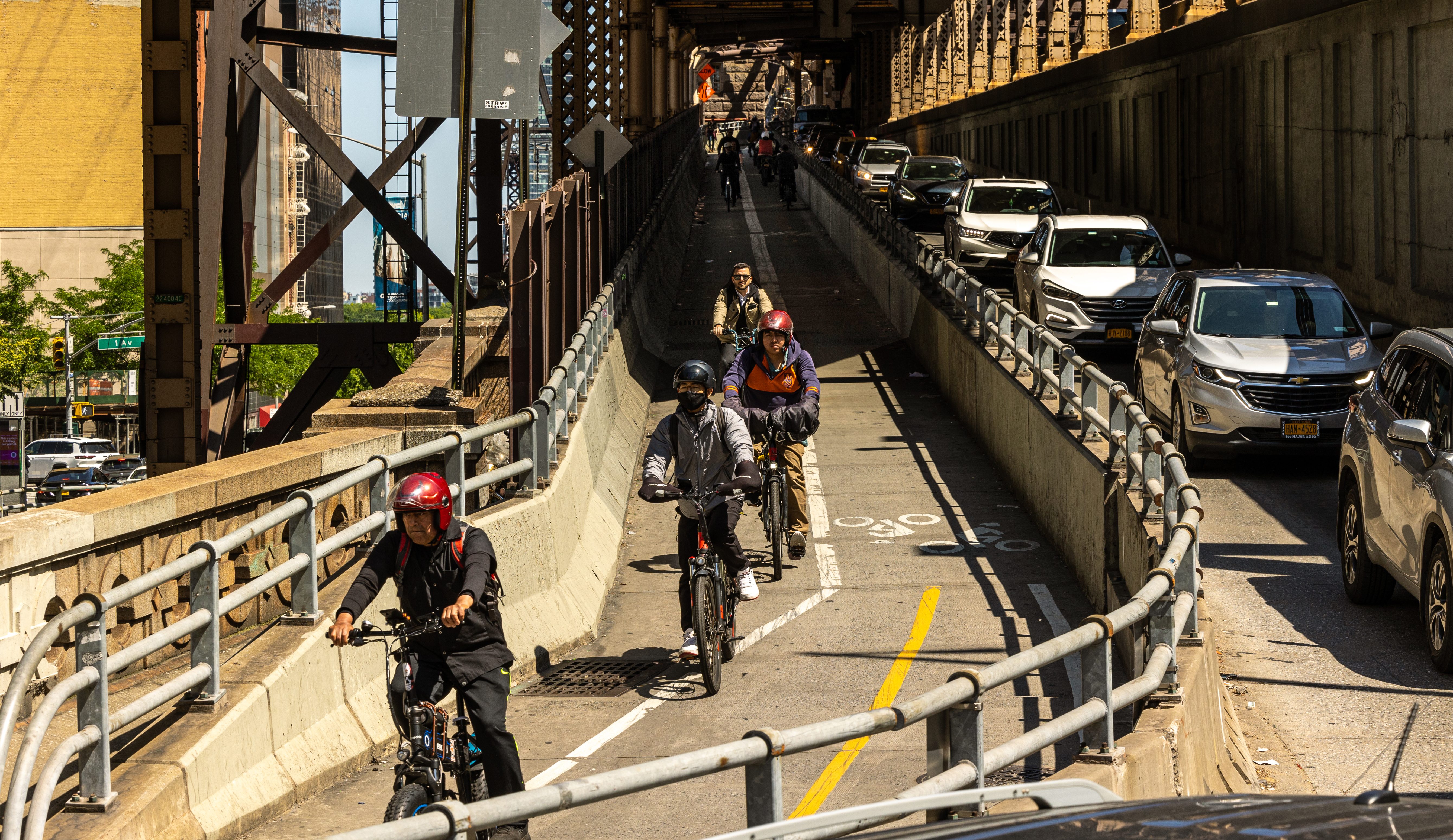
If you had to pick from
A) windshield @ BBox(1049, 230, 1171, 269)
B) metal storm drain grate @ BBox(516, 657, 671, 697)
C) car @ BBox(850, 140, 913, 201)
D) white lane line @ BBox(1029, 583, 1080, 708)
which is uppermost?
car @ BBox(850, 140, 913, 201)

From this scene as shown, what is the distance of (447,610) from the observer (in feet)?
21.6

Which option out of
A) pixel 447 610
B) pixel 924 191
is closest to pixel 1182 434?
pixel 447 610

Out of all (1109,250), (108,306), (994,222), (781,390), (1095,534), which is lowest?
(1095,534)

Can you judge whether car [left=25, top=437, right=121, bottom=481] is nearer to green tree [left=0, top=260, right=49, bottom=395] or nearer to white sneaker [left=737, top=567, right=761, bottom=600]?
green tree [left=0, top=260, right=49, bottom=395]

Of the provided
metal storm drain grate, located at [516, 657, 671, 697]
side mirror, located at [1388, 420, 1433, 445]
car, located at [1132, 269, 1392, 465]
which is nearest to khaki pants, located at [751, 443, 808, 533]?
metal storm drain grate, located at [516, 657, 671, 697]

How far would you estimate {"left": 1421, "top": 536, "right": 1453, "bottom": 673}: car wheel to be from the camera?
368 inches

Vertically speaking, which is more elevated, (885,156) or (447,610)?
(885,156)

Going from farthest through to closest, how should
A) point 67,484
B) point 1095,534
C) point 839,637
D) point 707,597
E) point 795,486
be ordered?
point 67,484, point 795,486, point 1095,534, point 839,637, point 707,597

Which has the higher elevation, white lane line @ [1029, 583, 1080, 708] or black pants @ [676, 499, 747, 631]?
black pants @ [676, 499, 747, 631]

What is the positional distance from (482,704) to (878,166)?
48.2 m

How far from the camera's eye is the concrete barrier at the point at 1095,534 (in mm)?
6496

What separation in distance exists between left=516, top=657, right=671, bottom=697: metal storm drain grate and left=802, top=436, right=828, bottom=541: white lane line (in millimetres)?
2601

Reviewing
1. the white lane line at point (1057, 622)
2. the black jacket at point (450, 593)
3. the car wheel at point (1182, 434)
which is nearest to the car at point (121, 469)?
the car wheel at point (1182, 434)

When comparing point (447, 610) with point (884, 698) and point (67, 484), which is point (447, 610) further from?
point (67, 484)
